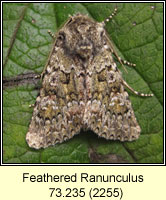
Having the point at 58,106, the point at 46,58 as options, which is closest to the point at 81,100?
the point at 58,106

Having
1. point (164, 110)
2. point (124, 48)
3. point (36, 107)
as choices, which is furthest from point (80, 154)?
point (124, 48)

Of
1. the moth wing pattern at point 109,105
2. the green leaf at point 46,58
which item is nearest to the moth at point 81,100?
the moth wing pattern at point 109,105

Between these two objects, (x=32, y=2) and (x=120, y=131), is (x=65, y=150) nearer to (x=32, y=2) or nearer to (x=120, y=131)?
(x=120, y=131)

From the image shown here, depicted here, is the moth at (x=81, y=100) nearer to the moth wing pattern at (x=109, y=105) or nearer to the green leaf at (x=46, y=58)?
the moth wing pattern at (x=109, y=105)

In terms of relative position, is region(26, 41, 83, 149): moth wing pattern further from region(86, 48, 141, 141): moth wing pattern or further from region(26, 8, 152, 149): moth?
region(86, 48, 141, 141): moth wing pattern

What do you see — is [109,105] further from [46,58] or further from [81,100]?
[46,58]

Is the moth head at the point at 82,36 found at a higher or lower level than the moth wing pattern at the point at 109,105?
higher
